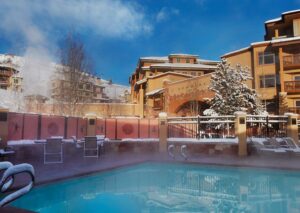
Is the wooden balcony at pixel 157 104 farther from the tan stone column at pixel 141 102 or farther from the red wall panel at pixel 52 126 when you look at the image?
the red wall panel at pixel 52 126

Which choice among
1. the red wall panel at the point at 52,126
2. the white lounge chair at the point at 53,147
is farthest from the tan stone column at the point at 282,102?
the white lounge chair at the point at 53,147

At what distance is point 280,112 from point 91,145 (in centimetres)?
1800

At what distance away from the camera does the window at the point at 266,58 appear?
26.1m

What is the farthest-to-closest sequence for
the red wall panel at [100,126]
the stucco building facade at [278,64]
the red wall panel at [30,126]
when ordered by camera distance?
the stucco building facade at [278,64] → the red wall panel at [100,126] → the red wall panel at [30,126]

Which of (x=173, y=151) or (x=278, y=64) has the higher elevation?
(x=278, y=64)

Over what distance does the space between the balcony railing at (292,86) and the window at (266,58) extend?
2.68 metres

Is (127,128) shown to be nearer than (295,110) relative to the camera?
Yes

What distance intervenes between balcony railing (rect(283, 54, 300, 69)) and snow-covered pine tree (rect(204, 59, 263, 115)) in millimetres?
6190

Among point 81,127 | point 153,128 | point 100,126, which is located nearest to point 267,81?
point 153,128

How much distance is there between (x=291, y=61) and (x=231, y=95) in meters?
8.69

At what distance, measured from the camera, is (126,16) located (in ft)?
77.0

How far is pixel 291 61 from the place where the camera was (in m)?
24.9

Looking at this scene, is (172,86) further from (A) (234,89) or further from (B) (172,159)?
(B) (172,159)

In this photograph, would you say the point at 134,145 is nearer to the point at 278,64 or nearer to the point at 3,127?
the point at 3,127
